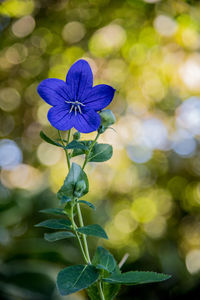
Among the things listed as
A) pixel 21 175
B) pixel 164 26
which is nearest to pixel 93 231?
pixel 164 26

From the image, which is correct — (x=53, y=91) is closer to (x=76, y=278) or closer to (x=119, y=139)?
(x=76, y=278)

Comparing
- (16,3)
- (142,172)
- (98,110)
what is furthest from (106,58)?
(98,110)

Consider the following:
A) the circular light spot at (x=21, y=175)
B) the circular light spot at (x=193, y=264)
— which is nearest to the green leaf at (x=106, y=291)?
the circular light spot at (x=193, y=264)

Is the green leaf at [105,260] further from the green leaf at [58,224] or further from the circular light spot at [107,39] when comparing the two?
the circular light spot at [107,39]

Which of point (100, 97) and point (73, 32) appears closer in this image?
point (100, 97)

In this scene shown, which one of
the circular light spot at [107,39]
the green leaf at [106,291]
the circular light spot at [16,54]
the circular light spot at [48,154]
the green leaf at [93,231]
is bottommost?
the circular light spot at [48,154]

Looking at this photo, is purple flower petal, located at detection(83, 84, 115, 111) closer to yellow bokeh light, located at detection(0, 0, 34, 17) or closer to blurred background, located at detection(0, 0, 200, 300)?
blurred background, located at detection(0, 0, 200, 300)

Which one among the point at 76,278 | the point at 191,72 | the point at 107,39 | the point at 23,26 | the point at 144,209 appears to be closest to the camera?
the point at 76,278

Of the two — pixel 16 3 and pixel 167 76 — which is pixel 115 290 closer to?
pixel 16 3
